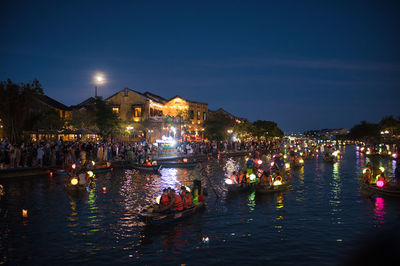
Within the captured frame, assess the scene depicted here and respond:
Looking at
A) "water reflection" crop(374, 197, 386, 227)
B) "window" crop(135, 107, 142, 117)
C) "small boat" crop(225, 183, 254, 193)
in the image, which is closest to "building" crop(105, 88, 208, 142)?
"window" crop(135, 107, 142, 117)

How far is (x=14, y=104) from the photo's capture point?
3806 centimetres

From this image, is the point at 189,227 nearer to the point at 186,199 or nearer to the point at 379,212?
the point at 186,199

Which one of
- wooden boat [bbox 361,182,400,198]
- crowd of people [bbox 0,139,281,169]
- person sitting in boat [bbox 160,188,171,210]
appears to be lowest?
wooden boat [bbox 361,182,400,198]

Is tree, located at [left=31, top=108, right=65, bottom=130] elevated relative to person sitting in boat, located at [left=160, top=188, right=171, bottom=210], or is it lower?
elevated

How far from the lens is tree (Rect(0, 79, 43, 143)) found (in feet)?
123

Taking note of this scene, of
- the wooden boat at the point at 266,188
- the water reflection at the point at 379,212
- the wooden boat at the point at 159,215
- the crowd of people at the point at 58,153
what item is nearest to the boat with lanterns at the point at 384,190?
the water reflection at the point at 379,212

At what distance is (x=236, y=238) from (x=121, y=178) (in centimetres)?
1694

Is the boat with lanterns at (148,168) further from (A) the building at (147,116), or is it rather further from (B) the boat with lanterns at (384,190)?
(A) the building at (147,116)

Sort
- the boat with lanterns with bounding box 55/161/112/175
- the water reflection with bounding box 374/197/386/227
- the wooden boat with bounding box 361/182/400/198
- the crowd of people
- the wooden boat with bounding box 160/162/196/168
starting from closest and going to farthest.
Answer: the water reflection with bounding box 374/197/386/227 → the wooden boat with bounding box 361/182/400/198 → the crowd of people → the boat with lanterns with bounding box 55/161/112/175 → the wooden boat with bounding box 160/162/196/168

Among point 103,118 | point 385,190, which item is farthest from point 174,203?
point 103,118

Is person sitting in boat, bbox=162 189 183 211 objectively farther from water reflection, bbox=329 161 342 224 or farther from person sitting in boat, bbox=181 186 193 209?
water reflection, bbox=329 161 342 224

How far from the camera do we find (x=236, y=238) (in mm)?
12906

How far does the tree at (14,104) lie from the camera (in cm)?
3750

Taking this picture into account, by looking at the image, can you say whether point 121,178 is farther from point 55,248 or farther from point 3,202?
point 55,248
